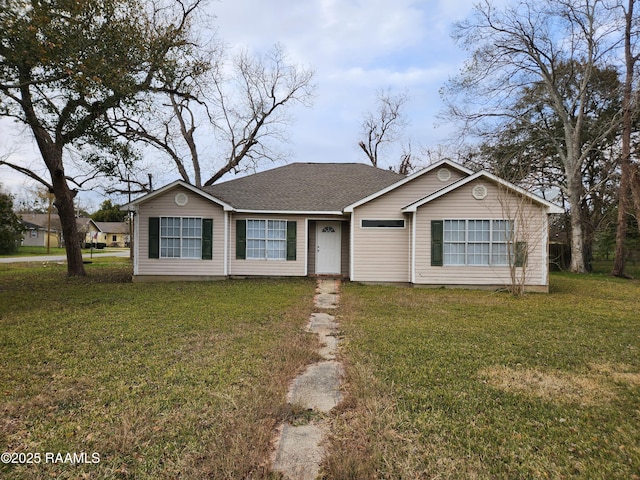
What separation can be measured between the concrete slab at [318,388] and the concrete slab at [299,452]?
384 mm

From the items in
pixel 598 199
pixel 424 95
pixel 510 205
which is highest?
pixel 424 95

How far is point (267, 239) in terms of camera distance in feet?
43.1

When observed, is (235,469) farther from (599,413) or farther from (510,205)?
(510,205)

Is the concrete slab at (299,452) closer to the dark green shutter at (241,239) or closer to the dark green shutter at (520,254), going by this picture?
the dark green shutter at (520,254)

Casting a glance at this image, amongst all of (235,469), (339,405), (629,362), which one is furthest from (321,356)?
(629,362)

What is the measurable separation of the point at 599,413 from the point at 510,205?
8.96 metres

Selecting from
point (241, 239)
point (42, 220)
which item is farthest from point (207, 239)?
point (42, 220)

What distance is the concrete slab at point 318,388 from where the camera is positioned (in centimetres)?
341

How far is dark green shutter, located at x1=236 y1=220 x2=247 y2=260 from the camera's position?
13.0 m

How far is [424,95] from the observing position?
20109 millimetres

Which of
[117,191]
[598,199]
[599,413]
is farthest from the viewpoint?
[598,199]

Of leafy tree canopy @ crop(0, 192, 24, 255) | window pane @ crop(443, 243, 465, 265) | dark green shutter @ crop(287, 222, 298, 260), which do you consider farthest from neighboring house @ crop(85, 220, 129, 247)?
window pane @ crop(443, 243, 465, 265)

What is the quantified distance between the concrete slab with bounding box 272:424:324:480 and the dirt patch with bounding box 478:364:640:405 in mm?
2199

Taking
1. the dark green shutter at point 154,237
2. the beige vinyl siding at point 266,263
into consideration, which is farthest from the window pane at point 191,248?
the beige vinyl siding at point 266,263
